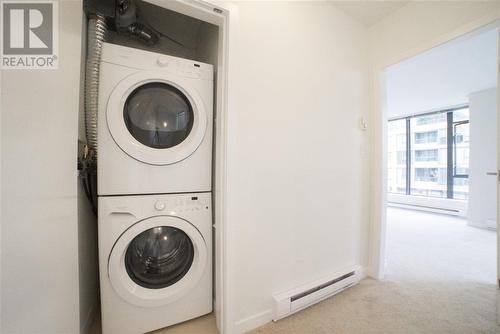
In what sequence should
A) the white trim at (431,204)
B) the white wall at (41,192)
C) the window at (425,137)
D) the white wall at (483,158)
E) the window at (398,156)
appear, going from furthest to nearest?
the window at (398,156) → the window at (425,137) → the white trim at (431,204) → the white wall at (483,158) → the white wall at (41,192)

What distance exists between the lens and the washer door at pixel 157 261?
108 cm

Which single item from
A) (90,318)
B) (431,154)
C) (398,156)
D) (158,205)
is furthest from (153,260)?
(398,156)

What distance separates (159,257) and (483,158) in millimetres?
5503

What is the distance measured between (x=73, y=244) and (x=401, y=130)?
691 cm

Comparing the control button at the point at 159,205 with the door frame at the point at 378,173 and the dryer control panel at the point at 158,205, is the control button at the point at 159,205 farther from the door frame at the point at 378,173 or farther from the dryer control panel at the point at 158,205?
the door frame at the point at 378,173

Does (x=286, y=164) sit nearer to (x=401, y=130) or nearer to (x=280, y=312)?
(x=280, y=312)

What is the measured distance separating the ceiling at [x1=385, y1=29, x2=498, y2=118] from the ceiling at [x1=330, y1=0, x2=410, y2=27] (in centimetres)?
48

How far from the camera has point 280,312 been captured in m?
1.26

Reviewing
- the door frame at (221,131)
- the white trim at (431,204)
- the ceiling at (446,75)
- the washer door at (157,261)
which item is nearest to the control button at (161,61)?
the door frame at (221,131)

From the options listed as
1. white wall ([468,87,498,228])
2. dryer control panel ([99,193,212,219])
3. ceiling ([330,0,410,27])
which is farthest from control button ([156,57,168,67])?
white wall ([468,87,498,228])

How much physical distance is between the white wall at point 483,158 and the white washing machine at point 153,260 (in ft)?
16.7

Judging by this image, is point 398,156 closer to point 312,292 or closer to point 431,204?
point 431,204

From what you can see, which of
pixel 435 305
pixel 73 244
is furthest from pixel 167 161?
pixel 435 305

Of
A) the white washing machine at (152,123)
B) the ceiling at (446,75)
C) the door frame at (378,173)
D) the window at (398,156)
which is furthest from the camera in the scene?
the window at (398,156)
